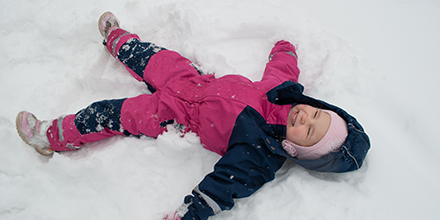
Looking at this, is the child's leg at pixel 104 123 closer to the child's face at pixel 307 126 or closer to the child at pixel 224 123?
the child at pixel 224 123

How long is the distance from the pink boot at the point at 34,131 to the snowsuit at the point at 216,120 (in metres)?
0.06

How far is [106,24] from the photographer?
1.96m

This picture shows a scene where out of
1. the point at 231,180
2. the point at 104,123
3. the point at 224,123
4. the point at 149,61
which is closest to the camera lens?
the point at 231,180

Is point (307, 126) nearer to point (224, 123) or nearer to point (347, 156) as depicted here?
point (347, 156)

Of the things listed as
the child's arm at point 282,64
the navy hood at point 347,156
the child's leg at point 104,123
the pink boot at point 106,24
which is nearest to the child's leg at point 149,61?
the pink boot at point 106,24

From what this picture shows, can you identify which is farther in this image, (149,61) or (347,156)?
(149,61)

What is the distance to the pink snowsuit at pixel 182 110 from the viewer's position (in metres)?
1.51

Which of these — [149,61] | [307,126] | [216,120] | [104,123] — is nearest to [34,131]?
[104,123]

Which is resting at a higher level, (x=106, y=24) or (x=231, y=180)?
(x=106, y=24)

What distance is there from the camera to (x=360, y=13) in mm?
2156

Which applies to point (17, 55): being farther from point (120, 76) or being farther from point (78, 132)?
point (78, 132)

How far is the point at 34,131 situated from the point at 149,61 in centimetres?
90

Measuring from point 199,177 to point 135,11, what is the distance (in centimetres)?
163

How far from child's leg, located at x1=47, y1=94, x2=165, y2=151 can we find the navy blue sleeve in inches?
20.5
